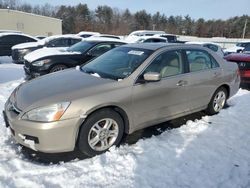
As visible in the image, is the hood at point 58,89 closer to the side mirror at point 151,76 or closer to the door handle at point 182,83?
the side mirror at point 151,76

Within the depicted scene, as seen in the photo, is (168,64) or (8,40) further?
(8,40)

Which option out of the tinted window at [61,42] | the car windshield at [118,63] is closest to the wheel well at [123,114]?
the car windshield at [118,63]

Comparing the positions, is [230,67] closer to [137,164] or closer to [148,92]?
[148,92]

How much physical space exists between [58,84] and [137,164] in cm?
161

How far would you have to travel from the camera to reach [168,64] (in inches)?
178

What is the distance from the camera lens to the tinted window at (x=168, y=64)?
4320 millimetres

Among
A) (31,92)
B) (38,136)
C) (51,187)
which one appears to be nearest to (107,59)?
(31,92)

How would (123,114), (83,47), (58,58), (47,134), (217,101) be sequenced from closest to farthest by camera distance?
(47,134), (123,114), (217,101), (58,58), (83,47)

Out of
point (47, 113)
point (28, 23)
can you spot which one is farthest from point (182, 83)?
point (28, 23)

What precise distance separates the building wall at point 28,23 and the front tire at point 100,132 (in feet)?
125

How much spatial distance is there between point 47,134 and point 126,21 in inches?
3146

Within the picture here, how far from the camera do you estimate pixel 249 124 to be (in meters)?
5.16

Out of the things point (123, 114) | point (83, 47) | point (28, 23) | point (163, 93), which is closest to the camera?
point (123, 114)

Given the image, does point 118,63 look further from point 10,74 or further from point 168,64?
point 10,74
